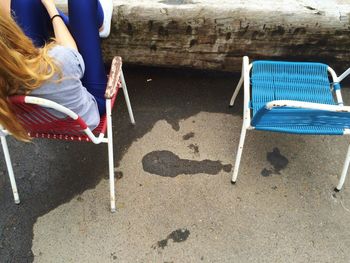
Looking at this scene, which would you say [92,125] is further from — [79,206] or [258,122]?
[258,122]

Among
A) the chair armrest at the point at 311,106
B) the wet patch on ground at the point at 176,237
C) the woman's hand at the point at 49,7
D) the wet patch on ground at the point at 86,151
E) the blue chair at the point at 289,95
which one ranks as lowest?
the wet patch on ground at the point at 176,237

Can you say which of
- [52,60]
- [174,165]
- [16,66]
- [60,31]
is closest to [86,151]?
[174,165]

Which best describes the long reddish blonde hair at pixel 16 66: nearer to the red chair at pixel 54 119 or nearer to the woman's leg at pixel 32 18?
the red chair at pixel 54 119

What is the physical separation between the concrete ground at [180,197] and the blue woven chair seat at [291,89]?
429 mm

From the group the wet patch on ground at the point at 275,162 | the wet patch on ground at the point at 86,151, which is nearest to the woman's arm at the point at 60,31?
the wet patch on ground at the point at 86,151

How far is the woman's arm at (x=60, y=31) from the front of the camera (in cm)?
171

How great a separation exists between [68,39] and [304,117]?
1.21 metres

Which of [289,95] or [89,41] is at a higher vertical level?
[89,41]

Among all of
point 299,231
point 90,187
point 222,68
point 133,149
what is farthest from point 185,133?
point 299,231

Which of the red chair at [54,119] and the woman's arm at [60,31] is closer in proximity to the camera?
the red chair at [54,119]

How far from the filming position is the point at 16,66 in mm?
1207

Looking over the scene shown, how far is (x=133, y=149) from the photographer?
90.6 inches

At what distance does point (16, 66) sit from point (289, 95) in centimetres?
148

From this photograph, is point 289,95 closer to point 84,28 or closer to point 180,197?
point 180,197
